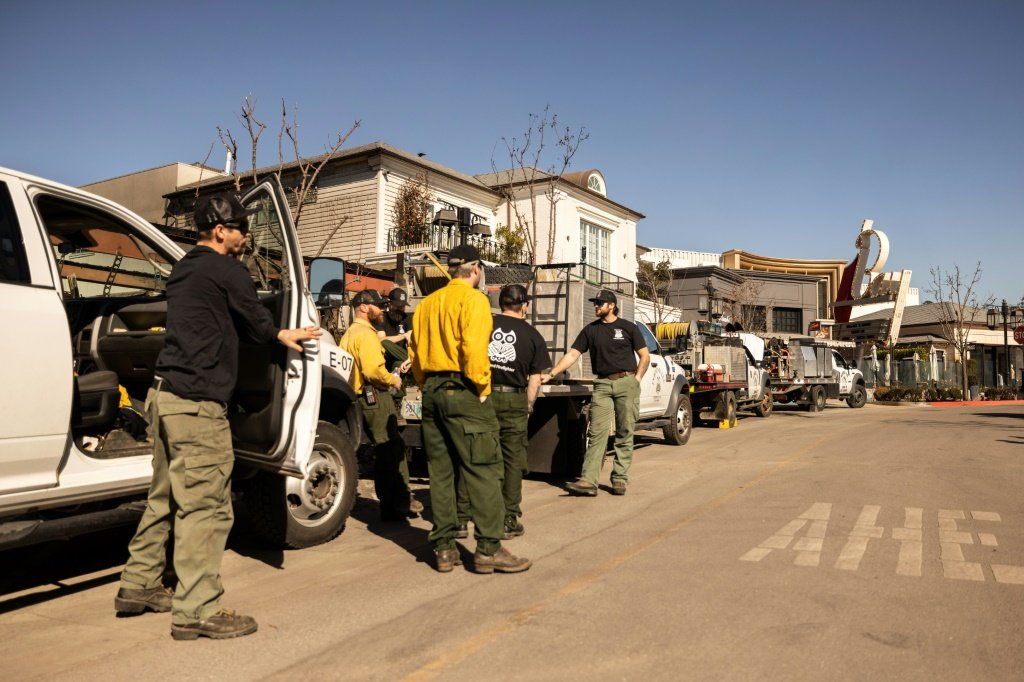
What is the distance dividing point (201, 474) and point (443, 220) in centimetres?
1992

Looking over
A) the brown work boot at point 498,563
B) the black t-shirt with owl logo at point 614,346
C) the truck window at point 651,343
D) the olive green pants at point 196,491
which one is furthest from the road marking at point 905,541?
the truck window at point 651,343

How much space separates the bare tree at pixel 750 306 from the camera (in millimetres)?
43281

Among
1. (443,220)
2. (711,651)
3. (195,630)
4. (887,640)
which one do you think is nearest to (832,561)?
(887,640)

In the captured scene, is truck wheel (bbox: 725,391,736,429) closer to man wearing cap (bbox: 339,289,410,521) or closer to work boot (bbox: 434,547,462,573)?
man wearing cap (bbox: 339,289,410,521)

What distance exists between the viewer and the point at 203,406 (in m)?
3.94

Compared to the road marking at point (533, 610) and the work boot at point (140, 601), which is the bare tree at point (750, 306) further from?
the work boot at point (140, 601)

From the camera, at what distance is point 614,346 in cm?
811

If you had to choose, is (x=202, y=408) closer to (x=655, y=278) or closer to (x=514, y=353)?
(x=514, y=353)

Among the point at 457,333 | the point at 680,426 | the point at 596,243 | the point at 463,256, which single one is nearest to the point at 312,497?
the point at 457,333

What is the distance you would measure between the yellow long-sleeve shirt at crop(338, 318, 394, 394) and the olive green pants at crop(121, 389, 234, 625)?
101 inches

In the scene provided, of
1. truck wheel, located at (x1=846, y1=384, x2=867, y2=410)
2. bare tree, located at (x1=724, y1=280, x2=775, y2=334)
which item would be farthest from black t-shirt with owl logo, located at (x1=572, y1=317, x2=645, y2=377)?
bare tree, located at (x1=724, y1=280, x2=775, y2=334)

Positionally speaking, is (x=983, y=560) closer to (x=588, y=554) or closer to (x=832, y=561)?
(x=832, y=561)

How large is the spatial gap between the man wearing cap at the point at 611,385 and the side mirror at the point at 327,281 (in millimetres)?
3010

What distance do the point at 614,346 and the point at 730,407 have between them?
9.43 meters
